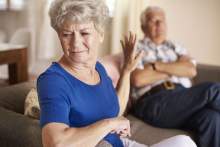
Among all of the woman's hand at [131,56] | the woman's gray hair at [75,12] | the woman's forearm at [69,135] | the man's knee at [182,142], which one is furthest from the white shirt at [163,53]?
the woman's forearm at [69,135]

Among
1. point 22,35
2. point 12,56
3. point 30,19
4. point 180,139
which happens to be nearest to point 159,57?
point 180,139

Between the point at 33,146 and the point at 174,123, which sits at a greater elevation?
the point at 33,146

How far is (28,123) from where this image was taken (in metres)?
0.90

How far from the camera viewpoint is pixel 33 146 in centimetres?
82

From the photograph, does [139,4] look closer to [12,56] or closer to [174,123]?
[12,56]

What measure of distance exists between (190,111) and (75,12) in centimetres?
111

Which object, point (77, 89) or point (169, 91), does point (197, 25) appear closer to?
point (169, 91)

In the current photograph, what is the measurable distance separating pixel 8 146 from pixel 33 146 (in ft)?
0.46

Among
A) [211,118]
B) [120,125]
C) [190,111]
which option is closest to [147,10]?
[190,111]

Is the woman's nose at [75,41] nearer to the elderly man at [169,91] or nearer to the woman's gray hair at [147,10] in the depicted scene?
the elderly man at [169,91]

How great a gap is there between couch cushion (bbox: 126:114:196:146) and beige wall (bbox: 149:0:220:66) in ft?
6.10

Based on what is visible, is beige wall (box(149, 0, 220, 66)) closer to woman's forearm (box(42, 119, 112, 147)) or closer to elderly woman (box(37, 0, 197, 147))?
elderly woman (box(37, 0, 197, 147))

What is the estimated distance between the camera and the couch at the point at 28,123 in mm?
859

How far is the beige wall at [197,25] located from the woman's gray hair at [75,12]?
2.49m
